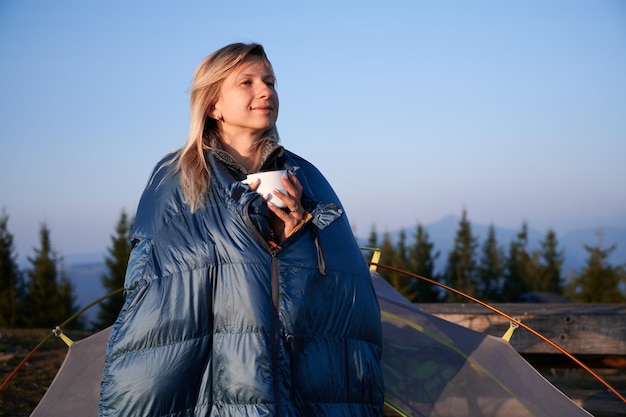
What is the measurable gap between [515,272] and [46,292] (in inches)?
664

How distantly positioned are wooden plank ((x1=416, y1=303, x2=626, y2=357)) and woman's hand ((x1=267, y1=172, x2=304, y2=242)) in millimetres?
2121

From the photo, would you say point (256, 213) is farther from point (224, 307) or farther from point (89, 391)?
point (89, 391)

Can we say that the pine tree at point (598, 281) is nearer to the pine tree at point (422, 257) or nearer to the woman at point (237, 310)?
the pine tree at point (422, 257)

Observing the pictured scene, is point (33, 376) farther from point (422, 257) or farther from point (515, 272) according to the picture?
point (515, 272)

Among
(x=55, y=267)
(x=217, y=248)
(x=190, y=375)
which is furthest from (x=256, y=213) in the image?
(x=55, y=267)

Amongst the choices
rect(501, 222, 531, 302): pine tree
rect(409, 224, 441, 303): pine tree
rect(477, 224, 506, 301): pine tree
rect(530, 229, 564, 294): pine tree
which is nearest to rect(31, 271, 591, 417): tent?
rect(409, 224, 441, 303): pine tree

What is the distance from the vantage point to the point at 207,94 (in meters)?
2.68

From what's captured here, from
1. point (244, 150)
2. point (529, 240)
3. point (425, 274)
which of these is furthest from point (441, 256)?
point (244, 150)

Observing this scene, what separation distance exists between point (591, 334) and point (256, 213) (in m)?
2.56

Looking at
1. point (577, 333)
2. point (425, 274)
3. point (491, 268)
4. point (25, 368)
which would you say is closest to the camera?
point (577, 333)

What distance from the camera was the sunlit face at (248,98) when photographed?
2.62m

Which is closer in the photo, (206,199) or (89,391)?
(206,199)

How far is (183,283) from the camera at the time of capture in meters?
2.31

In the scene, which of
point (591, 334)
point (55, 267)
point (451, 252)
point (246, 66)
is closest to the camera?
point (246, 66)
